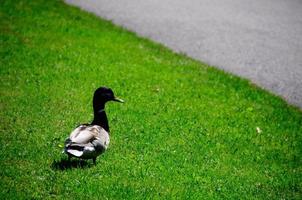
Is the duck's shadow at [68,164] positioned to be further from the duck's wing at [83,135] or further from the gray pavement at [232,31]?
the gray pavement at [232,31]

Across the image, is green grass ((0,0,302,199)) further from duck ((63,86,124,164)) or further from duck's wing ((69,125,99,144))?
duck's wing ((69,125,99,144))

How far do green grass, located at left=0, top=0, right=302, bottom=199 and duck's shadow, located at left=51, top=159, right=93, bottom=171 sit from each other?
37mm

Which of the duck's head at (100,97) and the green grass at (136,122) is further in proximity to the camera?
the duck's head at (100,97)

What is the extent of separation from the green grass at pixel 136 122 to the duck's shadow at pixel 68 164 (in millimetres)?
37

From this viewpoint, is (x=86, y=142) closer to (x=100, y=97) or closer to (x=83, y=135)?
(x=83, y=135)

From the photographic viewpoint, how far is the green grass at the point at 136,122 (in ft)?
24.6

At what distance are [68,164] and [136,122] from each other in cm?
198

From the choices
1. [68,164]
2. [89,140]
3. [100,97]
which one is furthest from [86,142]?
[100,97]

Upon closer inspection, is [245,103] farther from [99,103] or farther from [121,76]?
[99,103]

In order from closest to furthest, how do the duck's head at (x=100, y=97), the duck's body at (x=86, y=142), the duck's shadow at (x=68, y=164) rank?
the duck's body at (x=86, y=142)
the duck's shadow at (x=68, y=164)
the duck's head at (x=100, y=97)

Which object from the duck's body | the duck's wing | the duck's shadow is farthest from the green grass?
the duck's wing

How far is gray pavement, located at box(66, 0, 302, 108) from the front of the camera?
41.0 ft

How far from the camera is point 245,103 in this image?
35.4ft

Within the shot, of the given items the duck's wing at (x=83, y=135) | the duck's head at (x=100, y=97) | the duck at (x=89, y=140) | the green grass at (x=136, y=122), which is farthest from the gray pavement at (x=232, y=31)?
the duck's wing at (x=83, y=135)
